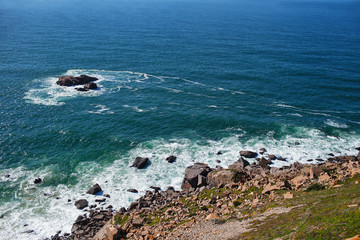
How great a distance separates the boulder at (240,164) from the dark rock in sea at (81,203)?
118ft

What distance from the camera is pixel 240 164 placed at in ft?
224

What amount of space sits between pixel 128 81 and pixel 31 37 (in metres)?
100

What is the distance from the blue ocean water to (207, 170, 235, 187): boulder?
29.4 feet

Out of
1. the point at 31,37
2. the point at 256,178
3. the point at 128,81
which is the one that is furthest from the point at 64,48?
the point at 256,178

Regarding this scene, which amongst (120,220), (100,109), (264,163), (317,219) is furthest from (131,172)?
(317,219)

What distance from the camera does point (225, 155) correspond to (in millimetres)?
75125

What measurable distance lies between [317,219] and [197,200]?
24.8m

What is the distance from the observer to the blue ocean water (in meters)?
65.8

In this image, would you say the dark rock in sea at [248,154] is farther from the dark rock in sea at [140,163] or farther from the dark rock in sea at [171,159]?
the dark rock in sea at [140,163]

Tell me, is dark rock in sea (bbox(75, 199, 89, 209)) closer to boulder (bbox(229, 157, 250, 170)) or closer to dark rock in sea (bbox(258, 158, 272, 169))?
boulder (bbox(229, 157, 250, 170))

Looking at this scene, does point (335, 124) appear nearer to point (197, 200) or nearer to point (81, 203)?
point (197, 200)

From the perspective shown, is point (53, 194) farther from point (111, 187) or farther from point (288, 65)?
point (288, 65)

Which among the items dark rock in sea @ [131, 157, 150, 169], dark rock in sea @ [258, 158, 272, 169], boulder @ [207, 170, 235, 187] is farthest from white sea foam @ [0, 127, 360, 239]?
boulder @ [207, 170, 235, 187]

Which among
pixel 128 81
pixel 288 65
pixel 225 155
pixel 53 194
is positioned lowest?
pixel 53 194
